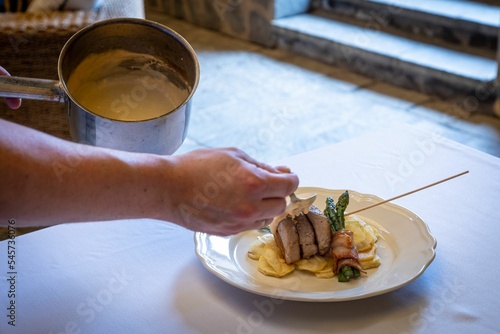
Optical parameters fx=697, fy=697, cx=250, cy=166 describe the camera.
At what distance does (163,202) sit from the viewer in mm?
809

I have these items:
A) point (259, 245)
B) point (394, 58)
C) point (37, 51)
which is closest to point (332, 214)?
point (259, 245)

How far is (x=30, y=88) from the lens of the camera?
0.94 meters

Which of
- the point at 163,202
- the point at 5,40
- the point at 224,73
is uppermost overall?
the point at 163,202

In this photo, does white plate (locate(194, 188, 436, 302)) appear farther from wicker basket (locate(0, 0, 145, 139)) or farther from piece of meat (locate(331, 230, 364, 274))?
wicker basket (locate(0, 0, 145, 139))

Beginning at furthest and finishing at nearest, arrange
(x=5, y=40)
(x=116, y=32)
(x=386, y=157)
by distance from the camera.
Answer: (x=5, y=40) → (x=386, y=157) → (x=116, y=32)

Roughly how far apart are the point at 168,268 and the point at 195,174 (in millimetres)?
244

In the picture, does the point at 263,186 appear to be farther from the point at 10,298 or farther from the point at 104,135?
the point at 10,298

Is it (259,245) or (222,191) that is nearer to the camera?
(222,191)

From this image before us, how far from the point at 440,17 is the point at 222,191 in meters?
2.90

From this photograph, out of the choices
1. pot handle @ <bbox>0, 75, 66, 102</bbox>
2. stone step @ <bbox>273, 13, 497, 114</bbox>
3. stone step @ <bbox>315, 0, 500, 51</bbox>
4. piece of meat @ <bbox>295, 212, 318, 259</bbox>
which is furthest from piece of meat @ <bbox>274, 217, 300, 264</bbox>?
stone step @ <bbox>315, 0, 500, 51</bbox>

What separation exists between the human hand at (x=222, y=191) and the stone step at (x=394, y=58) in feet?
7.91

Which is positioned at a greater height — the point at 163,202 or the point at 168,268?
the point at 163,202

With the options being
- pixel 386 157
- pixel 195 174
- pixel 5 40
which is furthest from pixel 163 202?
pixel 5 40

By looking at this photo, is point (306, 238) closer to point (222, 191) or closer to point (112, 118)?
point (222, 191)
